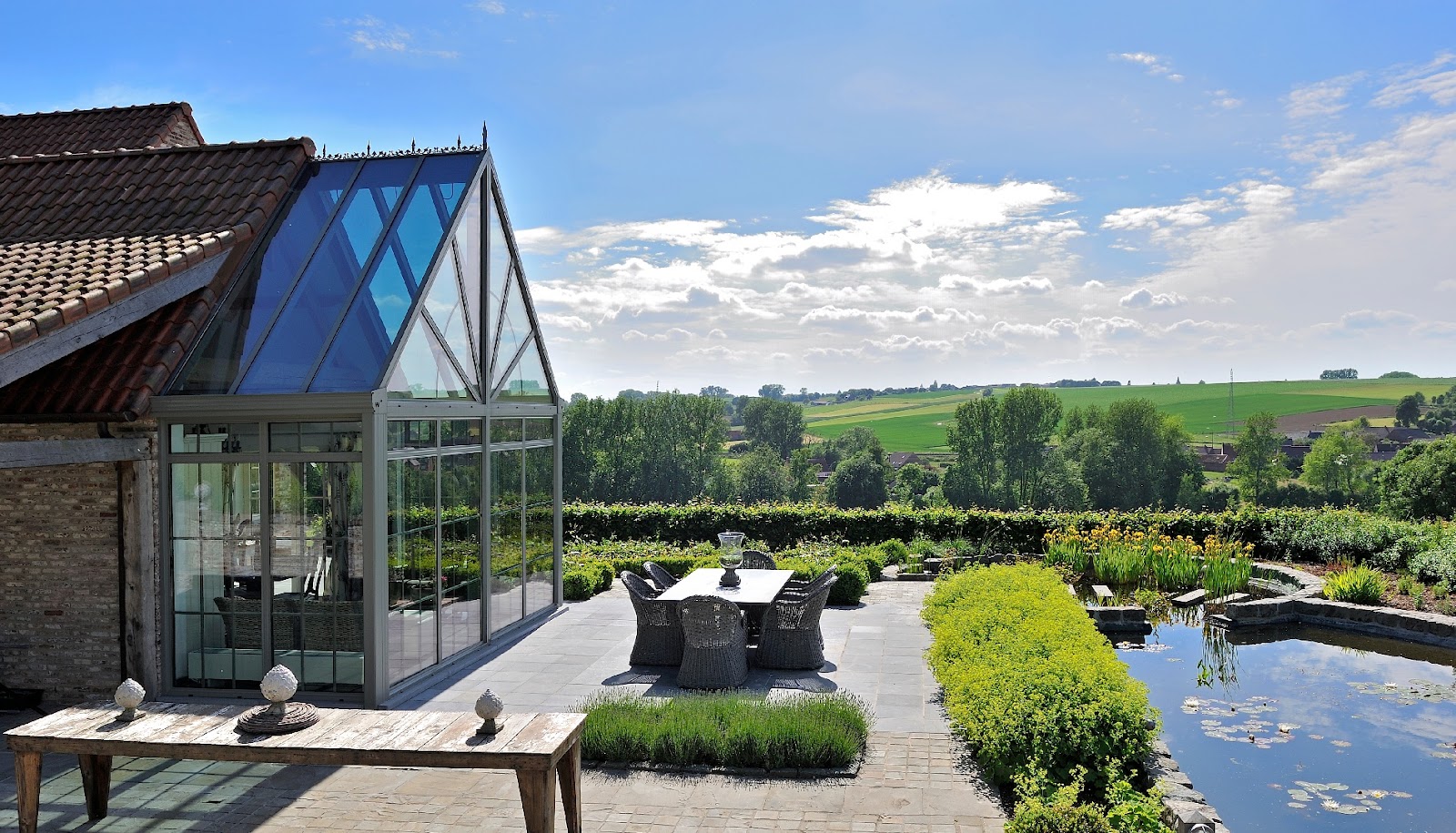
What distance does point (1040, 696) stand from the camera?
268 inches

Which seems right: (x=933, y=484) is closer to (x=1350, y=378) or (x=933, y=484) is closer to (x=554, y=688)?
(x=1350, y=378)

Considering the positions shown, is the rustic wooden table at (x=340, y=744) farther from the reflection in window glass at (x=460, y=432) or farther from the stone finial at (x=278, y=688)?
the reflection in window glass at (x=460, y=432)

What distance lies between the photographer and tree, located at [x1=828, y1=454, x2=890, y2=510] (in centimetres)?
6131

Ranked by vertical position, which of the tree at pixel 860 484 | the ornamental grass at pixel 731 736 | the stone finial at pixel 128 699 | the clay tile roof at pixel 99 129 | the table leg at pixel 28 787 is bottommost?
the tree at pixel 860 484

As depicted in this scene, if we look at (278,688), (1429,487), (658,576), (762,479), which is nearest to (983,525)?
(658,576)

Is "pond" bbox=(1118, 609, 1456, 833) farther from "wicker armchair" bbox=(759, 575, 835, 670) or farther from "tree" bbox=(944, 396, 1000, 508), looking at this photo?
"tree" bbox=(944, 396, 1000, 508)

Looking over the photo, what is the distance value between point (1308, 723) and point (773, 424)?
6368 centimetres

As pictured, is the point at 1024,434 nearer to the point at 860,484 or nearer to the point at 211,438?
the point at 860,484

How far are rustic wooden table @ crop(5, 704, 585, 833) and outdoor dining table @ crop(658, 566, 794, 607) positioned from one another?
3.76 m

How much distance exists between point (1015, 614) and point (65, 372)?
28.2ft

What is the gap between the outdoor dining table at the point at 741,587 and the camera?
979 centimetres

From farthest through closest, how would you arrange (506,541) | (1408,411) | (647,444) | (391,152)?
(1408,411), (647,444), (506,541), (391,152)

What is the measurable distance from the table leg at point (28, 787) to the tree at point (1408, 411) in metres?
80.3

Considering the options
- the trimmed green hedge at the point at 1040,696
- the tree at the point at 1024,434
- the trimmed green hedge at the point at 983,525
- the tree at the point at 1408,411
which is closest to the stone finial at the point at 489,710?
the trimmed green hedge at the point at 1040,696
